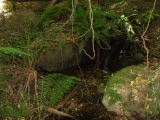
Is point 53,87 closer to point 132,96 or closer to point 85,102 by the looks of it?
point 85,102

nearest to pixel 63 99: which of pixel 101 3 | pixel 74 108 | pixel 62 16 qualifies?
pixel 74 108

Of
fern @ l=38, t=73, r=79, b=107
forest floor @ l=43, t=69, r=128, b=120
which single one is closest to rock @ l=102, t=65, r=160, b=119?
forest floor @ l=43, t=69, r=128, b=120

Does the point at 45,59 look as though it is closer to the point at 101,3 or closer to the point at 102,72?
the point at 102,72

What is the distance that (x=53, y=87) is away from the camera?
4.40m

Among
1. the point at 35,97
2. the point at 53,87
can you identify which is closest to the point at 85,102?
the point at 53,87

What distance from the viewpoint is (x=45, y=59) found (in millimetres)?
4699

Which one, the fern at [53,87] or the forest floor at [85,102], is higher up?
the fern at [53,87]

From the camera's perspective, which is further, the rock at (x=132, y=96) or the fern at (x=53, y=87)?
the fern at (x=53, y=87)

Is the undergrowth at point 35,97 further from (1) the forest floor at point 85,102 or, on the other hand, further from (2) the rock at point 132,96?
(2) the rock at point 132,96

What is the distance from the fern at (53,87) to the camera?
4.33 metres

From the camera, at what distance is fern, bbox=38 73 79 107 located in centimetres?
433

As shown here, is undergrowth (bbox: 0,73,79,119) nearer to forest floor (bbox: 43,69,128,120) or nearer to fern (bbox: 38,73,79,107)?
fern (bbox: 38,73,79,107)

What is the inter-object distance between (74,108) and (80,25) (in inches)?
38.9

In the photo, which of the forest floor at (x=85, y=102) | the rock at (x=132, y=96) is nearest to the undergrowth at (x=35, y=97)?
the forest floor at (x=85, y=102)
